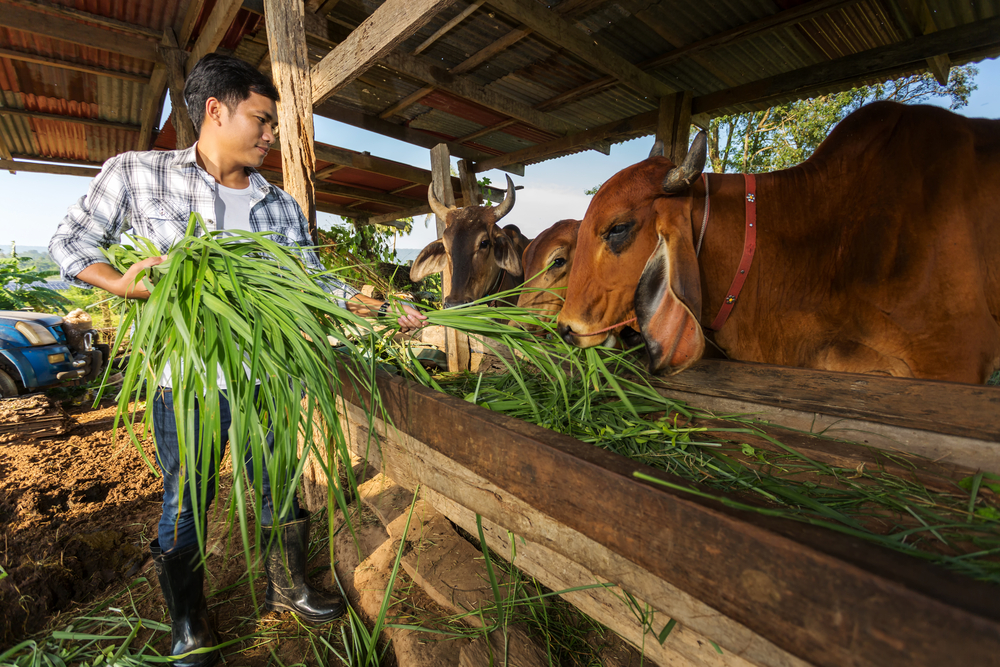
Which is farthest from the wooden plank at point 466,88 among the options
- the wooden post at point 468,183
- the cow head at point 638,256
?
the cow head at point 638,256

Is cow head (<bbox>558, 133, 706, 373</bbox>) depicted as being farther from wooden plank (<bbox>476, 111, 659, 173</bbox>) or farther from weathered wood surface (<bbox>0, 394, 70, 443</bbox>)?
weathered wood surface (<bbox>0, 394, 70, 443</bbox>)

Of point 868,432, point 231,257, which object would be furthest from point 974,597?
point 231,257

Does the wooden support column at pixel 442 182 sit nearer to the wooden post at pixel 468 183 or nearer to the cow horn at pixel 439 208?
the cow horn at pixel 439 208

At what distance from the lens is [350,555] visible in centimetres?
236

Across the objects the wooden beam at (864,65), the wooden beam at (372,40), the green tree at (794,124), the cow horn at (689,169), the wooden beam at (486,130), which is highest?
the green tree at (794,124)

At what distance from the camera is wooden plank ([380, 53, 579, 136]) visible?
13.4 feet

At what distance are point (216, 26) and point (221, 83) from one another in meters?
3.16

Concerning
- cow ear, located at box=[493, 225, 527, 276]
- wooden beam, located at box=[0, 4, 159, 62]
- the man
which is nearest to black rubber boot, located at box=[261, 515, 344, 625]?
the man

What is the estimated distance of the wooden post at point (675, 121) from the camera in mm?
4636

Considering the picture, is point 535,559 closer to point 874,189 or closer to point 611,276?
point 611,276

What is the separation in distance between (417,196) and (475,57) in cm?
518

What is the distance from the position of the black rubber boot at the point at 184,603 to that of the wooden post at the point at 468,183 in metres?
5.80

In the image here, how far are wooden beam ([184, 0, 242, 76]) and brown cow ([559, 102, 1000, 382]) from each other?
3.69 m

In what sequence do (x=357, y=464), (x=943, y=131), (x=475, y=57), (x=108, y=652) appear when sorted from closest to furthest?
(x=943, y=131), (x=108, y=652), (x=357, y=464), (x=475, y=57)
